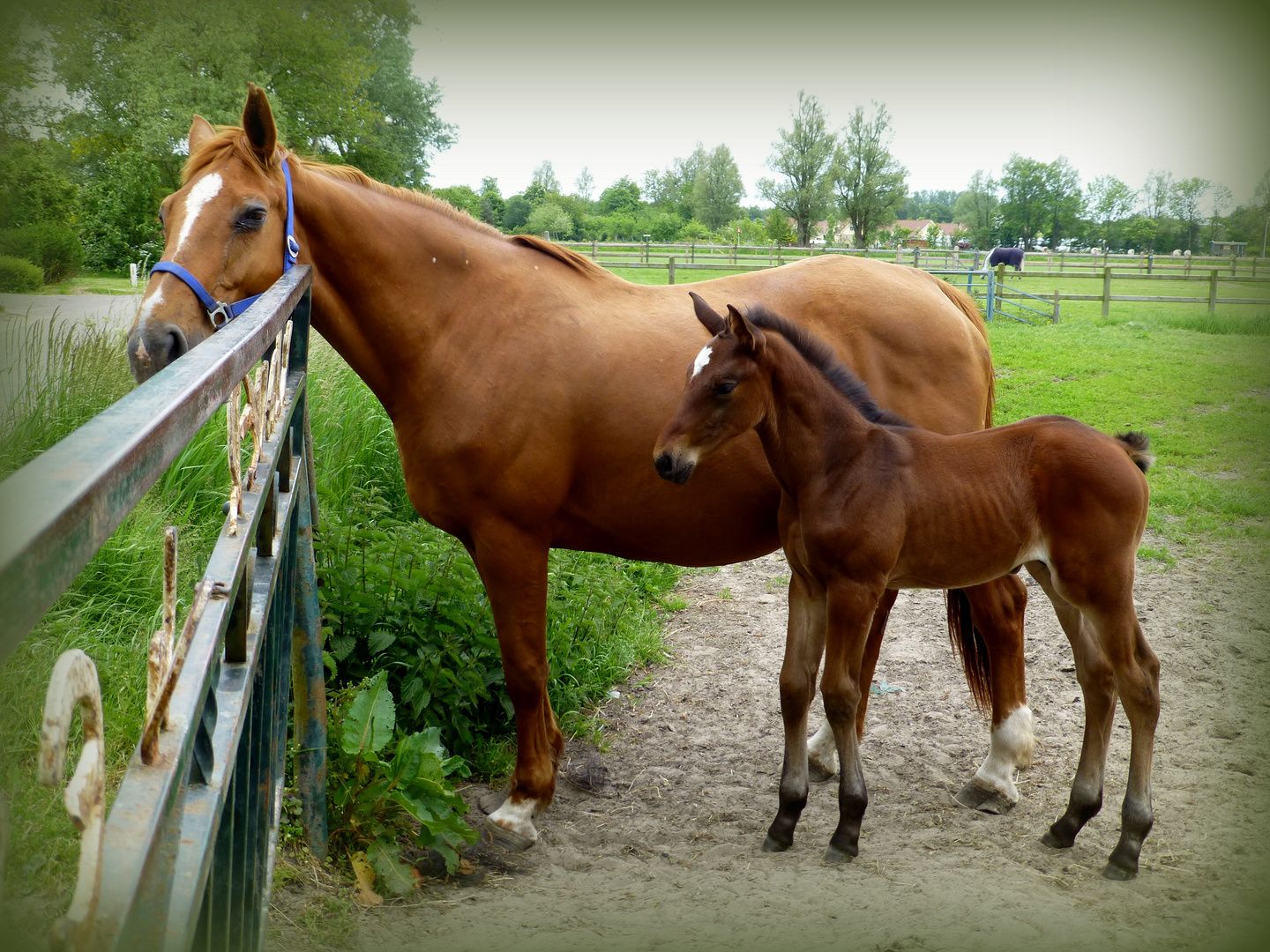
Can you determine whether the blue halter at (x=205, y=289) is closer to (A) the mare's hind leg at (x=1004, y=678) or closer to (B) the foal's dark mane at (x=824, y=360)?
(B) the foal's dark mane at (x=824, y=360)

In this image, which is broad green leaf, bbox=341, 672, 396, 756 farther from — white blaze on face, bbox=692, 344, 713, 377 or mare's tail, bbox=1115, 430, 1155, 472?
mare's tail, bbox=1115, 430, 1155, 472

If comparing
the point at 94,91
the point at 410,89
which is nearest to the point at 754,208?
the point at 410,89

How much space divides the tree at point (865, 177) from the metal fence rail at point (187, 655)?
43.6 m

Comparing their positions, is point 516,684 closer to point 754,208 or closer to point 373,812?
point 373,812

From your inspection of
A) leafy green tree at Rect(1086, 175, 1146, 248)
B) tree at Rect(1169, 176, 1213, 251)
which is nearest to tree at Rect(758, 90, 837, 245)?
leafy green tree at Rect(1086, 175, 1146, 248)

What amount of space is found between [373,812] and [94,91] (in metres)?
Answer: 24.0

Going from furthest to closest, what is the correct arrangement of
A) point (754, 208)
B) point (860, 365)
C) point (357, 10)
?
point (754, 208) → point (357, 10) → point (860, 365)

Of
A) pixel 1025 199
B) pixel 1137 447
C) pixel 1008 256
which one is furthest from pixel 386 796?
pixel 1025 199

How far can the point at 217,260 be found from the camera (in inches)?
110

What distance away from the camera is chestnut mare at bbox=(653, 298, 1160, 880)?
3.16 meters

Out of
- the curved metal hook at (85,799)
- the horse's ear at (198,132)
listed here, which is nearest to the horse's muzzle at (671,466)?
the horse's ear at (198,132)

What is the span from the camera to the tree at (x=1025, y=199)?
1400 inches

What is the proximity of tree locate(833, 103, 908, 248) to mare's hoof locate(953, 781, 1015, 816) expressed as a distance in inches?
1631

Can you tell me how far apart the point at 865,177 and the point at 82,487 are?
4609 cm
